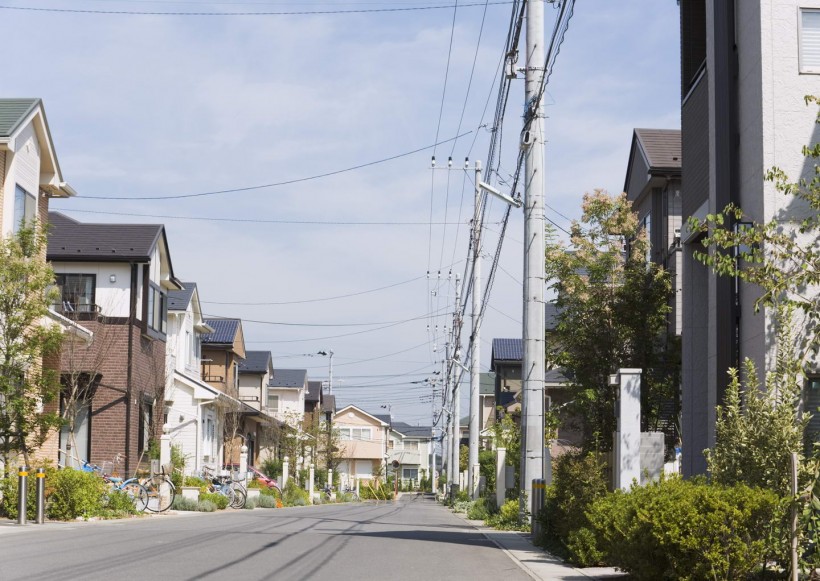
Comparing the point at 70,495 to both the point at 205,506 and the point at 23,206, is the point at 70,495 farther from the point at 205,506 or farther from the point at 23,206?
the point at 205,506

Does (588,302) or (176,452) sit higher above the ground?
(588,302)

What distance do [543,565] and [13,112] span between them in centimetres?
1801

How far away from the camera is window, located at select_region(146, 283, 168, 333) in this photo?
1511 inches

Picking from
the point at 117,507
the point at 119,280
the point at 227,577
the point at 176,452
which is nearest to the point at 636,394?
the point at 227,577

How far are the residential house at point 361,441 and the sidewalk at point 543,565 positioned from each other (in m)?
91.6

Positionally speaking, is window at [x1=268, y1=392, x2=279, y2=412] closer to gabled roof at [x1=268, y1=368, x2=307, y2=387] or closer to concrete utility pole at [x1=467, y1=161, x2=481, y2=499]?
gabled roof at [x1=268, y1=368, x2=307, y2=387]

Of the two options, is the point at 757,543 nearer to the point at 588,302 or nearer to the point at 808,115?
the point at 808,115

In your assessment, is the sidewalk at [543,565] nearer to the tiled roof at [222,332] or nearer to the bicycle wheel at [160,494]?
the bicycle wheel at [160,494]

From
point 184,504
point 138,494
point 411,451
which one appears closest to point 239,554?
point 138,494

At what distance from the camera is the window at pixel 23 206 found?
25.7 metres

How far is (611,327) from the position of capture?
94.0ft

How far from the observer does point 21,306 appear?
21.2 metres

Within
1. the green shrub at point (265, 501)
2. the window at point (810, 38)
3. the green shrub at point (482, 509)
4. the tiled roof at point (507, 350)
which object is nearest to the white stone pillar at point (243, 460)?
the green shrub at point (265, 501)

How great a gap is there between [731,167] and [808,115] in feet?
5.28
